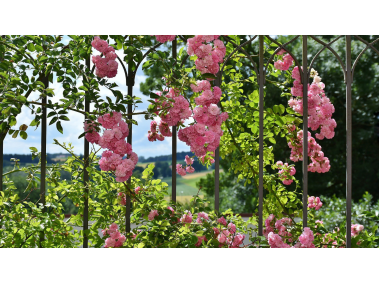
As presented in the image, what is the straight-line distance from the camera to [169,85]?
1550 millimetres

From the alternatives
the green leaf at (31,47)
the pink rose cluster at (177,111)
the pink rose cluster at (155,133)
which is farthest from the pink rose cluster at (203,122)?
the green leaf at (31,47)

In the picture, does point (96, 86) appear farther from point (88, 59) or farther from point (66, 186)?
point (66, 186)

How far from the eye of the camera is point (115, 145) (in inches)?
59.9

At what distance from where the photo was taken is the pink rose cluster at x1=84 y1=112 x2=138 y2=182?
1.49m

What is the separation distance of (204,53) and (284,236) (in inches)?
44.7

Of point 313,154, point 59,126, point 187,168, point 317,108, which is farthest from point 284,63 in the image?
point 59,126

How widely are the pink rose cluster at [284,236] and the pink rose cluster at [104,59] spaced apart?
1.21 metres

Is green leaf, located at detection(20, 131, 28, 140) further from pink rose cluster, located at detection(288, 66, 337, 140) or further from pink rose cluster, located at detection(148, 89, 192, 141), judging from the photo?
pink rose cluster, located at detection(288, 66, 337, 140)

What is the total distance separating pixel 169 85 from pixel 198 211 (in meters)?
0.66

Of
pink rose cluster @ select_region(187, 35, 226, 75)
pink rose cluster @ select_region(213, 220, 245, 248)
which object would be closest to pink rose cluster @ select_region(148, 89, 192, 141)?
pink rose cluster @ select_region(187, 35, 226, 75)

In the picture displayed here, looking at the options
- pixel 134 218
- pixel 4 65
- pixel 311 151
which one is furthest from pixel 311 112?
pixel 4 65

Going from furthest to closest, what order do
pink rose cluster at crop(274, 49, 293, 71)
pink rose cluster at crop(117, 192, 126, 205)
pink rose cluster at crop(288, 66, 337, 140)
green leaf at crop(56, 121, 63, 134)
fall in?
pink rose cluster at crop(274, 49, 293, 71) → pink rose cluster at crop(288, 66, 337, 140) → pink rose cluster at crop(117, 192, 126, 205) → green leaf at crop(56, 121, 63, 134)

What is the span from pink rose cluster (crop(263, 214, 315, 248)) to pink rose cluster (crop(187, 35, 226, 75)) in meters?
0.93

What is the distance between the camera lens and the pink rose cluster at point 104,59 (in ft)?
5.11
